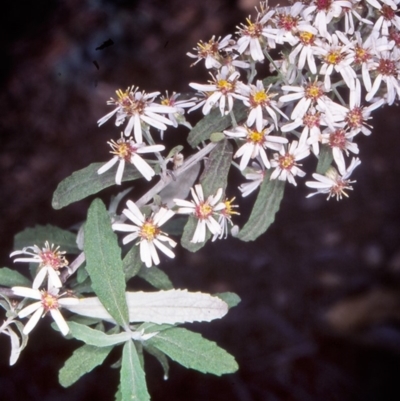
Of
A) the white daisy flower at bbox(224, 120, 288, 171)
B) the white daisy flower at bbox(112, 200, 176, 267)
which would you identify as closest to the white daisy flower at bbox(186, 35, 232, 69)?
the white daisy flower at bbox(224, 120, 288, 171)

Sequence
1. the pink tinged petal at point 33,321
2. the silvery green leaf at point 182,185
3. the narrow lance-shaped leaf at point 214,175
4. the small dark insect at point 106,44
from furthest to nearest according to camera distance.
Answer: the small dark insect at point 106,44 < the silvery green leaf at point 182,185 < the narrow lance-shaped leaf at point 214,175 < the pink tinged petal at point 33,321

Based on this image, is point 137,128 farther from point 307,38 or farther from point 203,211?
point 307,38

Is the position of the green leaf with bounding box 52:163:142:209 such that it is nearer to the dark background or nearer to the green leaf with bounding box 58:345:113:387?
the green leaf with bounding box 58:345:113:387

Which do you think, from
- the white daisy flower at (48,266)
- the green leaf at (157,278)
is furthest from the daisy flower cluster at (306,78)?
the white daisy flower at (48,266)

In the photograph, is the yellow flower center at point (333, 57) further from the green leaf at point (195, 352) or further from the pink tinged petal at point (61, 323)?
the pink tinged petal at point (61, 323)

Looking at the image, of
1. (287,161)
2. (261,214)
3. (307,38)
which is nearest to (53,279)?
(261,214)

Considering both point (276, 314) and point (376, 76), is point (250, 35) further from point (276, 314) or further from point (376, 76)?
point (276, 314)

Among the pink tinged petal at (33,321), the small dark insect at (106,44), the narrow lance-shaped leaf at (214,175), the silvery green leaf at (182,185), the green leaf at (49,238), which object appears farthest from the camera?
the small dark insect at (106,44)

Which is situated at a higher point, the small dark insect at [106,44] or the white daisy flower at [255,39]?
the small dark insect at [106,44]
